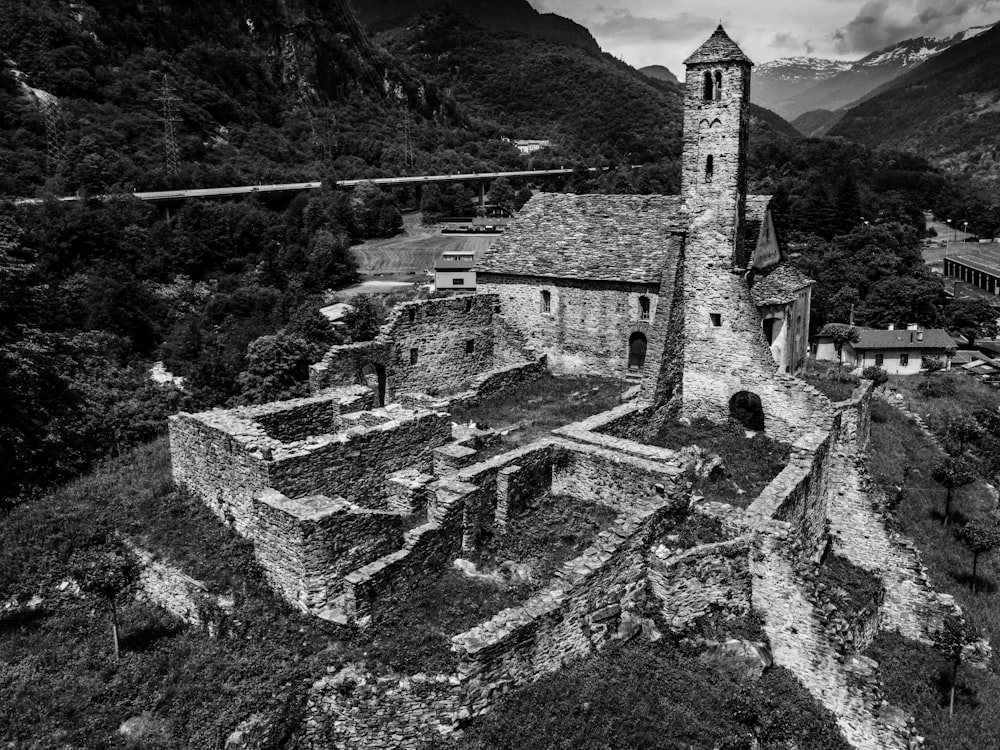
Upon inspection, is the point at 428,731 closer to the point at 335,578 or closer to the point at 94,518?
the point at 335,578

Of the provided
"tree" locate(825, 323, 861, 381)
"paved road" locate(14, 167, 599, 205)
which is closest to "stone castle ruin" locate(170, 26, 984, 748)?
"tree" locate(825, 323, 861, 381)

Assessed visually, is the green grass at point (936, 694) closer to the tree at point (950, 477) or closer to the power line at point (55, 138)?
the tree at point (950, 477)

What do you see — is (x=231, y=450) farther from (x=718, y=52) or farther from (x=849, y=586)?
(x=718, y=52)

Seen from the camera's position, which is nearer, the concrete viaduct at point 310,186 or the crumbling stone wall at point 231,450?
the crumbling stone wall at point 231,450

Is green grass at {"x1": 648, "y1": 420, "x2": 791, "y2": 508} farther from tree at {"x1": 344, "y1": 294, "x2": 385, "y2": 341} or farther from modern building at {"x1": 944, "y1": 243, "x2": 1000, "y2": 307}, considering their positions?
modern building at {"x1": 944, "y1": 243, "x2": 1000, "y2": 307}

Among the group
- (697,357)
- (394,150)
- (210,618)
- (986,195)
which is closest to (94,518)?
(210,618)

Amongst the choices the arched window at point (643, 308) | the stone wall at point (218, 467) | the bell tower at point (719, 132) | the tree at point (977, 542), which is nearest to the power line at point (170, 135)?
the arched window at point (643, 308)
